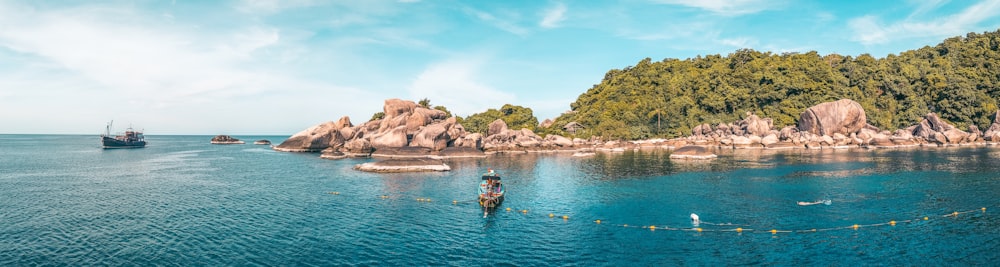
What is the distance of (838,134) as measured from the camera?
130 m

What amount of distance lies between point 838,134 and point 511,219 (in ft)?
419

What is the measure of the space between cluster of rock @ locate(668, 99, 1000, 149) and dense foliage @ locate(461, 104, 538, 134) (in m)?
54.2

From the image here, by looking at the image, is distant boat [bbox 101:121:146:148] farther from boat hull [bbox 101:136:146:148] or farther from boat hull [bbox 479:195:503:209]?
boat hull [bbox 479:195:503:209]

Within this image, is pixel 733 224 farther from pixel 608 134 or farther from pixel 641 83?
pixel 641 83

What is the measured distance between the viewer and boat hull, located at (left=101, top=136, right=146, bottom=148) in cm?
15725

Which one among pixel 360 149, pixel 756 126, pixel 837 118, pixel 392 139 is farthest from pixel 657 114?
pixel 360 149

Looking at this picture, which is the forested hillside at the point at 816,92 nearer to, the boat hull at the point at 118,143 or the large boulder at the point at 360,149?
the large boulder at the point at 360,149

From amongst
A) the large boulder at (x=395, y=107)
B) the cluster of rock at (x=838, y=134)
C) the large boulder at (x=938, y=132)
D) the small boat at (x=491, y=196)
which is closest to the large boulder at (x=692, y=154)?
the cluster of rock at (x=838, y=134)

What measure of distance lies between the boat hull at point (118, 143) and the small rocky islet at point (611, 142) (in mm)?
60273

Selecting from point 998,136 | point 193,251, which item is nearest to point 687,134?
point 998,136

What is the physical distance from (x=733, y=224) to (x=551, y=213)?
14.0 metres

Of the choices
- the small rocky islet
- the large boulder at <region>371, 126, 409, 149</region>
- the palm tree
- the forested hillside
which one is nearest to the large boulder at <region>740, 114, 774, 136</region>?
the small rocky islet

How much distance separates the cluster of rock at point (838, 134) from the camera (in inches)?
4919

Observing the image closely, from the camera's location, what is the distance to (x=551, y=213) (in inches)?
1617
